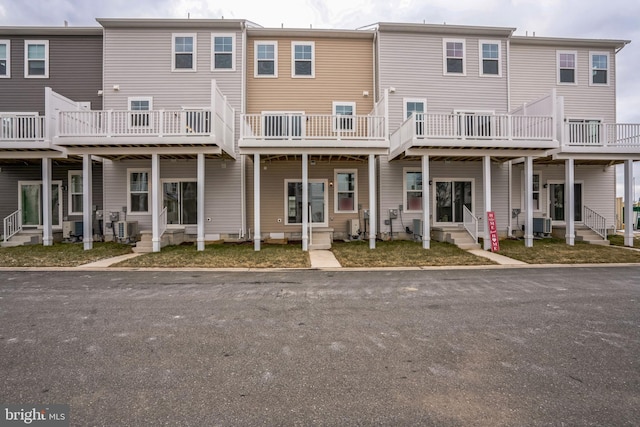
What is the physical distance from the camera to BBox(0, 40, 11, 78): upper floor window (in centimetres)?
1348

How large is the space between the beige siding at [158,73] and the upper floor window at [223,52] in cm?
22

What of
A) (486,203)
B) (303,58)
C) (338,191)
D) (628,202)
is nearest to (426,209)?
(486,203)

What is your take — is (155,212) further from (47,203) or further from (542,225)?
(542,225)

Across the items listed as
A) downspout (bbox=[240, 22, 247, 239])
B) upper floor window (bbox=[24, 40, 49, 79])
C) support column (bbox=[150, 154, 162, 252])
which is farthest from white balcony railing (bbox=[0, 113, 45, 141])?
downspout (bbox=[240, 22, 247, 239])

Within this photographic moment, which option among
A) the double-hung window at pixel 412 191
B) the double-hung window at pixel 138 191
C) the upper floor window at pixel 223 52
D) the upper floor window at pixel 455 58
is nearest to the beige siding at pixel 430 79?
the upper floor window at pixel 455 58

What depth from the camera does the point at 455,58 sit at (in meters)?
13.7

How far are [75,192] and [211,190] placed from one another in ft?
20.6

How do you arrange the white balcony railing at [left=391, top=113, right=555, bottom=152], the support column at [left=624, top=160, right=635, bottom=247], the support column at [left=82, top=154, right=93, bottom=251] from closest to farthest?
1. the support column at [left=82, top=154, right=93, bottom=251]
2. the white balcony railing at [left=391, top=113, right=555, bottom=152]
3. the support column at [left=624, top=160, right=635, bottom=247]

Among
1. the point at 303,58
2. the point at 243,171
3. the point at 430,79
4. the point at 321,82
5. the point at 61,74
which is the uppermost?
the point at 303,58

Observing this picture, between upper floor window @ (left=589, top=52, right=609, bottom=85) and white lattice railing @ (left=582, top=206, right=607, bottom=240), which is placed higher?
upper floor window @ (left=589, top=52, right=609, bottom=85)

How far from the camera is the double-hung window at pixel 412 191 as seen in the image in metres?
13.4

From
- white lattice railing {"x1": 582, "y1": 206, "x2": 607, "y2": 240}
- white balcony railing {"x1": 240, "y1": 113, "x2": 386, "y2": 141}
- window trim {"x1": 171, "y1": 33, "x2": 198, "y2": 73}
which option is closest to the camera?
white balcony railing {"x1": 240, "y1": 113, "x2": 386, "y2": 141}

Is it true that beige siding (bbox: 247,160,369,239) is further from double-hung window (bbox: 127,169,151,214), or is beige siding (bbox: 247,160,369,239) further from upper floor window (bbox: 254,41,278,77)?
double-hung window (bbox: 127,169,151,214)

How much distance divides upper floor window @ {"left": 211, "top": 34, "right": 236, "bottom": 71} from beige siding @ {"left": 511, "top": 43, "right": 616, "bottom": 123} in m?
12.7
